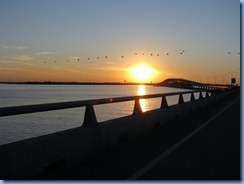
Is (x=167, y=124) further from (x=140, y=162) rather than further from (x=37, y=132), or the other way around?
(x=37, y=132)

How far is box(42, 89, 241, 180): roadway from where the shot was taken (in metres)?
6.54

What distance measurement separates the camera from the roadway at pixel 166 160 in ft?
21.4

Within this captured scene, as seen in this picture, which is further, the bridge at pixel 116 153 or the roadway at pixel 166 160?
the roadway at pixel 166 160

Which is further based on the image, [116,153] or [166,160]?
[116,153]

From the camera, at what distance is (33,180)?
593 cm

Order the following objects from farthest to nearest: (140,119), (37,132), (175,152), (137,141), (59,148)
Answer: (37,132) → (140,119) → (137,141) → (175,152) → (59,148)

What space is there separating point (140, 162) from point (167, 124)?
7.12m

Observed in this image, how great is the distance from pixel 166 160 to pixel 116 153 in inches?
50.1

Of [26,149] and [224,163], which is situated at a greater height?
[26,149]

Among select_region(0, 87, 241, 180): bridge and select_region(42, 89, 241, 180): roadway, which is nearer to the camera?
select_region(0, 87, 241, 180): bridge

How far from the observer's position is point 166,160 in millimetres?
7805

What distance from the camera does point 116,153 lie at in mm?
8484

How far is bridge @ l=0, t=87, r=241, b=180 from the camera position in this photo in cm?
590

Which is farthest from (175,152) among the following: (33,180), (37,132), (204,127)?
(37,132)
